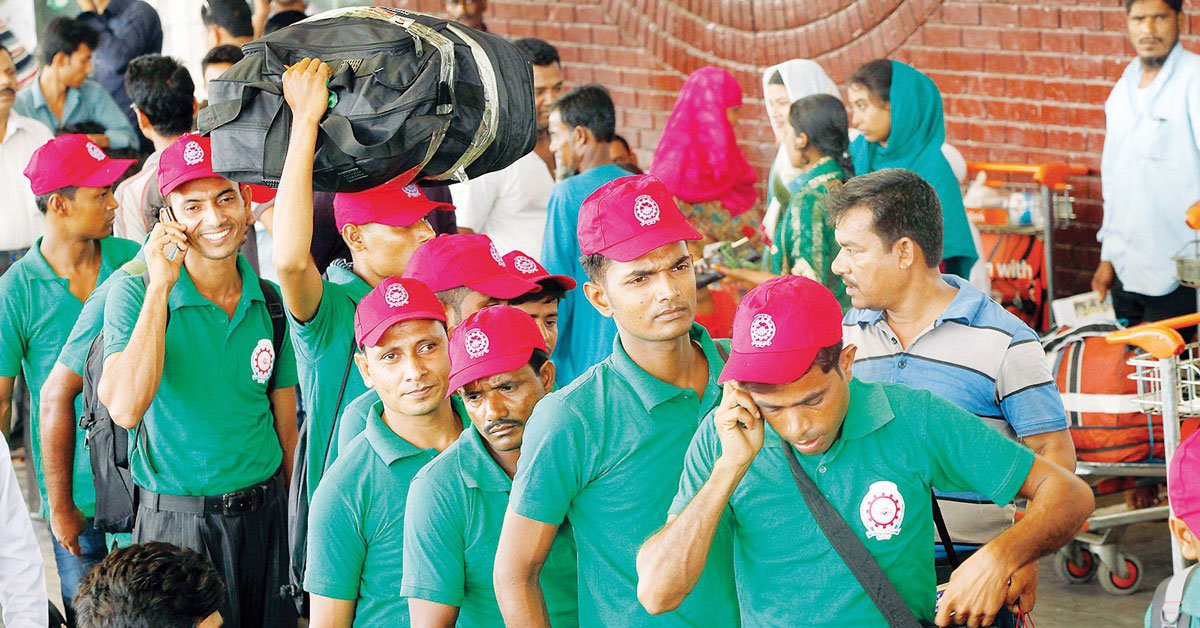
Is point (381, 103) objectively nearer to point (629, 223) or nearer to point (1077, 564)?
point (629, 223)

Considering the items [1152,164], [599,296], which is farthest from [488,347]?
[1152,164]

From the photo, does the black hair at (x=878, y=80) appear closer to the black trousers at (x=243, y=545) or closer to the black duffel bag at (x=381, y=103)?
the black duffel bag at (x=381, y=103)

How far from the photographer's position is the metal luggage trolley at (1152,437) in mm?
4723

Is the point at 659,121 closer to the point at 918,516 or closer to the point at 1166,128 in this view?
the point at 1166,128

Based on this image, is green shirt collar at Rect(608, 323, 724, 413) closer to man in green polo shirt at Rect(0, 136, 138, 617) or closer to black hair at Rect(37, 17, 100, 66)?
man in green polo shirt at Rect(0, 136, 138, 617)

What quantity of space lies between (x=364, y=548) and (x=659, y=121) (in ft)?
22.2

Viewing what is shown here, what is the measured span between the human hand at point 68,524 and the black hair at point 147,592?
1678mm

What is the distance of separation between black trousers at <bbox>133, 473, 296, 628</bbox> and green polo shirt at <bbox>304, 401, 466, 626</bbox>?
38.5 inches

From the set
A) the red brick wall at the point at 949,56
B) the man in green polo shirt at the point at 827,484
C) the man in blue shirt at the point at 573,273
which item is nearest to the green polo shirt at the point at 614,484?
the man in green polo shirt at the point at 827,484

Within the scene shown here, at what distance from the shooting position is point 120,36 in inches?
355

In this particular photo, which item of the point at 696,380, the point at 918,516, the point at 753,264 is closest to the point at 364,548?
the point at 696,380

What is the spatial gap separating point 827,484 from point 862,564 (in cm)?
16

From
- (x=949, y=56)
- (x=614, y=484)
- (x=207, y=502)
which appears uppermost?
(x=949, y=56)

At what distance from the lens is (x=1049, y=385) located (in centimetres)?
333
